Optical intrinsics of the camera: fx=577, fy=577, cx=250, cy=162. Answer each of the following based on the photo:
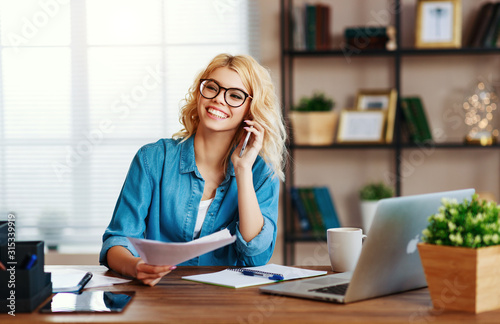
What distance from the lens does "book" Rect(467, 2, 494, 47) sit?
3.24 metres

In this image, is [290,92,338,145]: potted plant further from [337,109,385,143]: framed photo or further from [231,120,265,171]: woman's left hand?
[231,120,265,171]: woman's left hand

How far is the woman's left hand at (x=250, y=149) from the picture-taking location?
186 cm

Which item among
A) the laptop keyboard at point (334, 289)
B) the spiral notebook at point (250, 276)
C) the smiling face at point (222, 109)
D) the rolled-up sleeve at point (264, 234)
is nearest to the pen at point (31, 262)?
the spiral notebook at point (250, 276)

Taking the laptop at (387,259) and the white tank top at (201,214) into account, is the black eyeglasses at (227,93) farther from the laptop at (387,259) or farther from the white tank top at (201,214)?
the laptop at (387,259)

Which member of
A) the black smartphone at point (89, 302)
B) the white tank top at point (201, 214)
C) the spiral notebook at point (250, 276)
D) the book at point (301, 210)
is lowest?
the book at point (301, 210)

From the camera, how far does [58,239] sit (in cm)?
361

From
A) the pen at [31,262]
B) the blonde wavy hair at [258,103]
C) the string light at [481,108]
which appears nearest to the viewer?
the pen at [31,262]

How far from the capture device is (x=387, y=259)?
1.22m

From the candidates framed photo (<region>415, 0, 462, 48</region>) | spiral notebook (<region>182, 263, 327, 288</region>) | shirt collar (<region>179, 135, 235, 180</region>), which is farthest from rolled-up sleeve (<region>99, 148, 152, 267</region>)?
framed photo (<region>415, 0, 462, 48</region>)

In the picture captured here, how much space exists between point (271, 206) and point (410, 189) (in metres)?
1.86

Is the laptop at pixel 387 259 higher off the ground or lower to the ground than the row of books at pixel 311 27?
lower

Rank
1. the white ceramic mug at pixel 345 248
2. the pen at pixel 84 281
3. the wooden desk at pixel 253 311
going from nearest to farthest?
1. the wooden desk at pixel 253 311
2. the pen at pixel 84 281
3. the white ceramic mug at pixel 345 248

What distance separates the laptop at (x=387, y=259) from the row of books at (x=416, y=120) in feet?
6.72

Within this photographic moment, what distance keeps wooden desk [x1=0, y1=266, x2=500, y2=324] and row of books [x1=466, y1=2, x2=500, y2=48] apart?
7.85 feet
